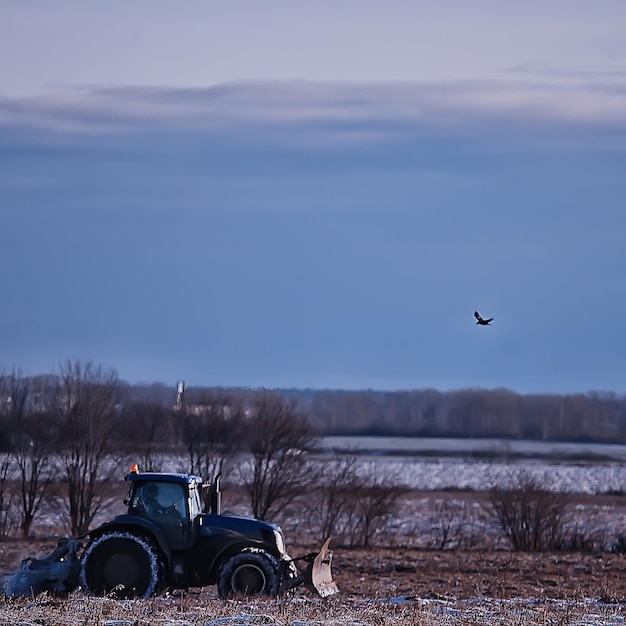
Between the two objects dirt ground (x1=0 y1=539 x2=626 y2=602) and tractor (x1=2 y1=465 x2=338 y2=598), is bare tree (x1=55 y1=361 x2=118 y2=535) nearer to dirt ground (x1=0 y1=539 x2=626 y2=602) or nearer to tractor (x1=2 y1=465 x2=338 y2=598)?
dirt ground (x1=0 y1=539 x2=626 y2=602)

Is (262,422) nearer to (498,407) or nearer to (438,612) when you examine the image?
(438,612)

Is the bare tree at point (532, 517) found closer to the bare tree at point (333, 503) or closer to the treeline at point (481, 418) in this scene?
the bare tree at point (333, 503)

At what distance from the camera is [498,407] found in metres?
105

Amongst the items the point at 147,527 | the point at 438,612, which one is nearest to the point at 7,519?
the point at 147,527

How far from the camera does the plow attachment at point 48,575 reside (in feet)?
53.2

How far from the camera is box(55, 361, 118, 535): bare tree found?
121 feet

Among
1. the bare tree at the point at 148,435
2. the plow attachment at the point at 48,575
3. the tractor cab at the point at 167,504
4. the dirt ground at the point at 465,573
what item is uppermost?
the bare tree at the point at 148,435

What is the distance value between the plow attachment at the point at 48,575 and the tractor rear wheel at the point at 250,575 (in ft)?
7.36

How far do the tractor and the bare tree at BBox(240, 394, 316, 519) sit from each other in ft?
63.8

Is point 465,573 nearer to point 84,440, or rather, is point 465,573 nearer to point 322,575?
point 322,575

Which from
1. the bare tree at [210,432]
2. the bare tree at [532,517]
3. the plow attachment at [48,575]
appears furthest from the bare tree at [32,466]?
the plow attachment at [48,575]

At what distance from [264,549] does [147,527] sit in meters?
1.84

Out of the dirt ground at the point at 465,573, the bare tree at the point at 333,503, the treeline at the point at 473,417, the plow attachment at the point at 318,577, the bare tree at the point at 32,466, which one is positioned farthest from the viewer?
the treeline at the point at 473,417

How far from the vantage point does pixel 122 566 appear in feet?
55.4
